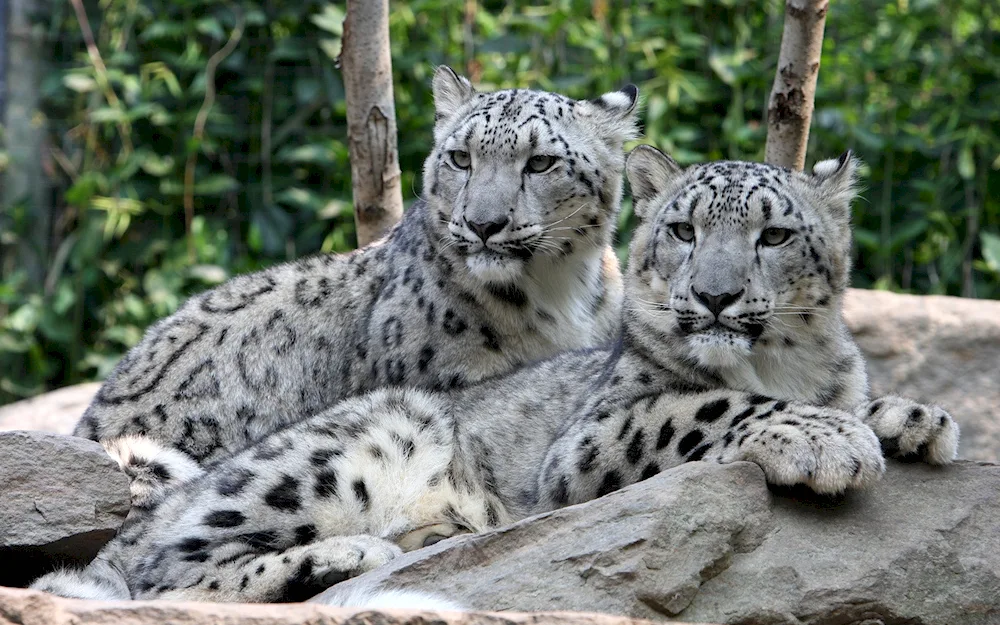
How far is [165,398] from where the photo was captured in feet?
20.8

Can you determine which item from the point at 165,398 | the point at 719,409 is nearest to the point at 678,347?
the point at 719,409

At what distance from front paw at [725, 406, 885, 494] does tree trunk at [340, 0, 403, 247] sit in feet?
12.9

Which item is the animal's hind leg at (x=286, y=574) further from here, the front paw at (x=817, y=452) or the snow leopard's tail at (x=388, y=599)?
the front paw at (x=817, y=452)

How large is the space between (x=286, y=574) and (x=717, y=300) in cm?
187

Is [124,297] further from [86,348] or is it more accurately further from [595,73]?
[595,73]

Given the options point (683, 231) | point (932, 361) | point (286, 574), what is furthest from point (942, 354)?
point (286, 574)

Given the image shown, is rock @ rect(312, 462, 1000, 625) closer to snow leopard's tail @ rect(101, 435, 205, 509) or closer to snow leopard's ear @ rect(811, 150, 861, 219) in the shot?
snow leopard's ear @ rect(811, 150, 861, 219)

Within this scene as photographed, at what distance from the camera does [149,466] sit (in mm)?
5879

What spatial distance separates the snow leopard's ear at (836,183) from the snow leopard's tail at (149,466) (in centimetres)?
303

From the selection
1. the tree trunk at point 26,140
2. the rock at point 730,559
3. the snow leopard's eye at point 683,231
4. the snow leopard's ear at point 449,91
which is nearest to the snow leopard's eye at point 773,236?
the snow leopard's eye at point 683,231

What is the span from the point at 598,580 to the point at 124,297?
7.68 meters

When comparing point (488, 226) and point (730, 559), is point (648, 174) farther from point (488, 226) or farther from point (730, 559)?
point (730, 559)

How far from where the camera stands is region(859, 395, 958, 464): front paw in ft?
14.6

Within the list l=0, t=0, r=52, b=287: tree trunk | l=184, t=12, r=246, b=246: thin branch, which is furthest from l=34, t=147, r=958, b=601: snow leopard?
l=0, t=0, r=52, b=287: tree trunk
